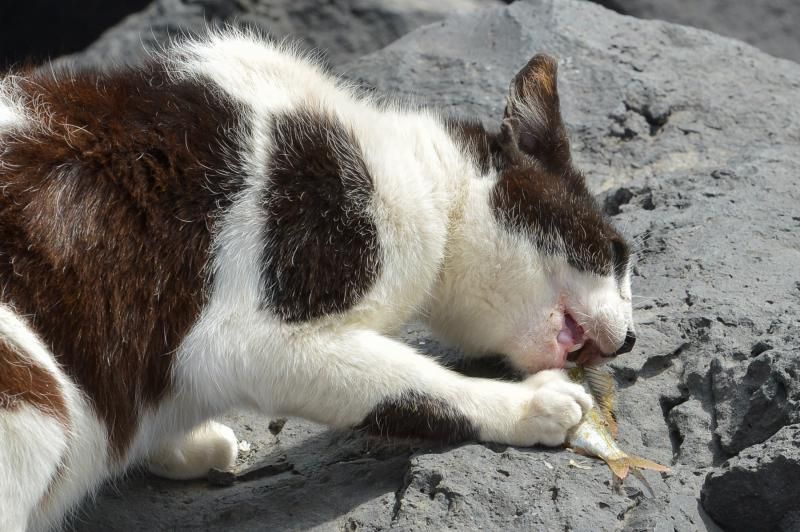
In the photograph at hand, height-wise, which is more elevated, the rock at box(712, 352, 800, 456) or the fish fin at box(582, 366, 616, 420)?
the rock at box(712, 352, 800, 456)

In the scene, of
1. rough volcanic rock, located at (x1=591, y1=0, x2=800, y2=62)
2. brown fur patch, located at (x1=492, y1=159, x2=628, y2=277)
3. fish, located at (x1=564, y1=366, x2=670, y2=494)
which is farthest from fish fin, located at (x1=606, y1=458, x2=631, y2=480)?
rough volcanic rock, located at (x1=591, y1=0, x2=800, y2=62)

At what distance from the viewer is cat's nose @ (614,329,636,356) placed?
416 centimetres

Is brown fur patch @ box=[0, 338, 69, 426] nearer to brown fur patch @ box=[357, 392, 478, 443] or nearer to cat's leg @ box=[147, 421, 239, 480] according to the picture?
cat's leg @ box=[147, 421, 239, 480]

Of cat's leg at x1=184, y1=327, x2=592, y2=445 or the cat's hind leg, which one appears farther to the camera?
cat's leg at x1=184, y1=327, x2=592, y2=445

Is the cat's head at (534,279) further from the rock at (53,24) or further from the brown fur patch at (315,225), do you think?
the rock at (53,24)

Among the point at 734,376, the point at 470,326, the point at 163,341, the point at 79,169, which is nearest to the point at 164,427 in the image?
the point at 163,341

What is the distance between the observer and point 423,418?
3.78 m

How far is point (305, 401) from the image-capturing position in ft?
12.5

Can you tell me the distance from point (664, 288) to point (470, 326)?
86 cm

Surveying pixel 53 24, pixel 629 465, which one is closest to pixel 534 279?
pixel 629 465

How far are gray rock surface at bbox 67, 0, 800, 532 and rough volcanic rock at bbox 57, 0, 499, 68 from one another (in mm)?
2387

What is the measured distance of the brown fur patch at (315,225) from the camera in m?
3.81

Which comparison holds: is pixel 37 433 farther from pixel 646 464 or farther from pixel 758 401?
pixel 758 401

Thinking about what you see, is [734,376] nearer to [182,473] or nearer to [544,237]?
[544,237]
